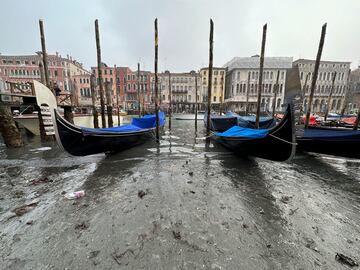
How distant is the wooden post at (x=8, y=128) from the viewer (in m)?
6.85

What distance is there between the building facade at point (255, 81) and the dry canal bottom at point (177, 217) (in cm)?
3426

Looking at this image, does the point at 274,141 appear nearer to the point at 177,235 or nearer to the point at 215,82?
the point at 177,235

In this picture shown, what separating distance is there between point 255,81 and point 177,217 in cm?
3956

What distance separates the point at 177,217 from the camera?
2.96 m

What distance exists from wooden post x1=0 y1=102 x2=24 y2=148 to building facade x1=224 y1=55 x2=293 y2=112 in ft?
119

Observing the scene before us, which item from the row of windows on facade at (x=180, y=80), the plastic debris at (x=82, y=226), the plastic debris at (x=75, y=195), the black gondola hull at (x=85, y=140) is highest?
the row of windows on facade at (x=180, y=80)

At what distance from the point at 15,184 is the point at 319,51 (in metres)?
12.6

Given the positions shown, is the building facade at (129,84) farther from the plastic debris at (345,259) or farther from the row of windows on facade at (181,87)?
the plastic debris at (345,259)

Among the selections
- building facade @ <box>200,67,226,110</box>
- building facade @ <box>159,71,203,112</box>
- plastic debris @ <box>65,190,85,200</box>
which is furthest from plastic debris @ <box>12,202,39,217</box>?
building facade @ <box>200,67,226,110</box>

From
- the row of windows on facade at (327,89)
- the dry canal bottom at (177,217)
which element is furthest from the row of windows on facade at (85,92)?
the row of windows on facade at (327,89)

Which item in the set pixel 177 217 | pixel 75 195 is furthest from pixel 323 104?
pixel 75 195

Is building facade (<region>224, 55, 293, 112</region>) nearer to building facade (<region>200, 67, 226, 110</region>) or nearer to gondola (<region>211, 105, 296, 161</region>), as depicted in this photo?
building facade (<region>200, 67, 226, 110</region>)

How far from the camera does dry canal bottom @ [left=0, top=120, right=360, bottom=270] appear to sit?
2105mm

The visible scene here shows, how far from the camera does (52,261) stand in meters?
2.02
